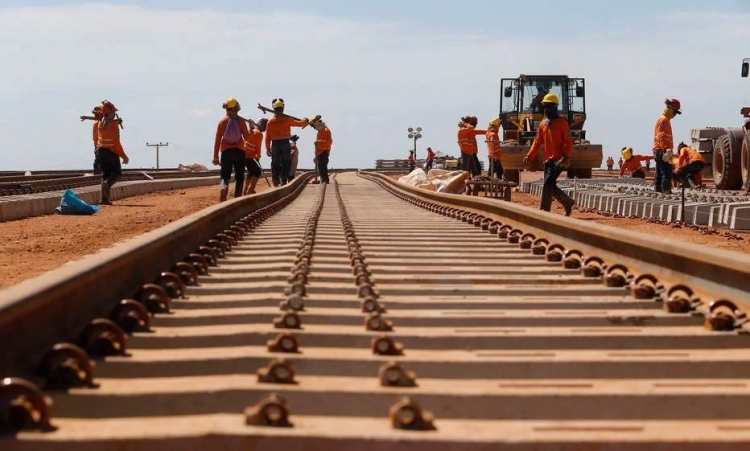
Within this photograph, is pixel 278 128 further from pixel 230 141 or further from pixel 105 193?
pixel 230 141

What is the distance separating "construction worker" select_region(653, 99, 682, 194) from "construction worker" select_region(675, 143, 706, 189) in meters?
0.49

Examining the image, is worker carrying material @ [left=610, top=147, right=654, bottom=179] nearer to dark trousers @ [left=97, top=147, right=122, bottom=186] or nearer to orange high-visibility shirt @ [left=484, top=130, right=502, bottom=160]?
orange high-visibility shirt @ [left=484, top=130, right=502, bottom=160]

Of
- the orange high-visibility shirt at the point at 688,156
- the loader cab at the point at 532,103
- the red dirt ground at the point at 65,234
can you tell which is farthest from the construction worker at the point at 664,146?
the loader cab at the point at 532,103

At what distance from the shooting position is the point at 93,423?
11.3 feet

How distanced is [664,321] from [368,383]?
191 centimetres

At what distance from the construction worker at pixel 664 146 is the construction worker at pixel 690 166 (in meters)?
0.49

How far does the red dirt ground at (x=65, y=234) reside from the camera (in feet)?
34.9

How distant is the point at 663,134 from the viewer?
22297 millimetres

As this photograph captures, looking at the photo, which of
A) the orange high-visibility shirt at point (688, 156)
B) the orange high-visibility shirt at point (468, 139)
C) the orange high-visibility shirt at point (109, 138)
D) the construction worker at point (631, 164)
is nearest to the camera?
the orange high-visibility shirt at point (109, 138)

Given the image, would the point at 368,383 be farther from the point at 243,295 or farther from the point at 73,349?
the point at 243,295

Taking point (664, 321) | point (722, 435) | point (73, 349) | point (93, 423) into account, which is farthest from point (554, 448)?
point (664, 321)

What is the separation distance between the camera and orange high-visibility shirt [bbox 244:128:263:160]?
21.2 m

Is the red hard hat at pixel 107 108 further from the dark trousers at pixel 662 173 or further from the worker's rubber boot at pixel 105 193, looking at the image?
the dark trousers at pixel 662 173

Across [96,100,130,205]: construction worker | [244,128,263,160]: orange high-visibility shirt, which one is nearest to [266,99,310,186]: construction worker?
[244,128,263,160]: orange high-visibility shirt
